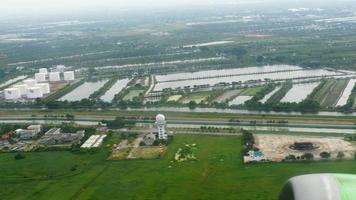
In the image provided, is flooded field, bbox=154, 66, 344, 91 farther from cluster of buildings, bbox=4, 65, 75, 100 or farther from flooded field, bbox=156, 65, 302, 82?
cluster of buildings, bbox=4, 65, 75, 100

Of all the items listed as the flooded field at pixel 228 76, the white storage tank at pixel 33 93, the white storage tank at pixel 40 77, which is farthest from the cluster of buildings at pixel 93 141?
the white storage tank at pixel 40 77

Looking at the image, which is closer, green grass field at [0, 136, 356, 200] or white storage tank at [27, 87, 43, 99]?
green grass field at [0, 136, 356, 200]

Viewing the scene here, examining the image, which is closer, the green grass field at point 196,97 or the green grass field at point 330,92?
the green grass field at point 330,92

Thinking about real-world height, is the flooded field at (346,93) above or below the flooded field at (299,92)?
above

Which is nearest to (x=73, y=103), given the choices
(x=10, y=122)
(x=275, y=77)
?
(x=10, y=122)

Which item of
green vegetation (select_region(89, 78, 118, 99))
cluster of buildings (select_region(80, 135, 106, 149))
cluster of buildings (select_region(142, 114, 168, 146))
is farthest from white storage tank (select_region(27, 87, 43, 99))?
cluster of buildings (select_region(142, 114, 168, 146))

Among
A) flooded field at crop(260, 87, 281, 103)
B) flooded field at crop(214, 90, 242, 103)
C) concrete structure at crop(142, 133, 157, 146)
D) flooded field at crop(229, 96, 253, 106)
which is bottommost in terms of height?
flooded field at crop(229, 96, 253, 106)

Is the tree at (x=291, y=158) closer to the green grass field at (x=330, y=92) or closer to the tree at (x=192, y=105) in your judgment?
the green grass field at (x=330, y=92)
